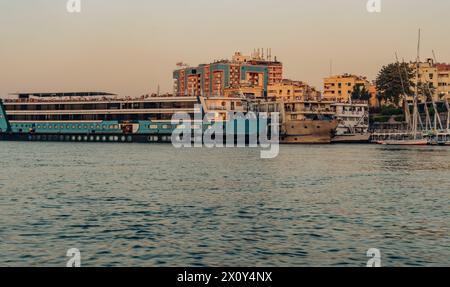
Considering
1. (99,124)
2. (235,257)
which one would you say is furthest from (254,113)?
(235,257)

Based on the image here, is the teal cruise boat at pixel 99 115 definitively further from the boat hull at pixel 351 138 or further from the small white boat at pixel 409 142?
the small white boat at pixel 409 142

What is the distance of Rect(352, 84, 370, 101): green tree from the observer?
184500mm

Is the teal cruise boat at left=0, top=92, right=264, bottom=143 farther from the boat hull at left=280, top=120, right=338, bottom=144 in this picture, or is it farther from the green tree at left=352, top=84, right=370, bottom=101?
the green tree at left=352, top=84, right=370, bottom=101

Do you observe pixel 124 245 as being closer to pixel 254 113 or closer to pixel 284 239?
pixel 284 239

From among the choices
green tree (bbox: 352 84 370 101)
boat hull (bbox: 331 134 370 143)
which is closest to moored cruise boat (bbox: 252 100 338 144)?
boat hull (bbox: 331 134 370 143)

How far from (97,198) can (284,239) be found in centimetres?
1731

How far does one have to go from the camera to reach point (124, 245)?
1008 inches

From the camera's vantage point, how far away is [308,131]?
14700 centimetres

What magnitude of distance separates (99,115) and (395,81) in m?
80.2

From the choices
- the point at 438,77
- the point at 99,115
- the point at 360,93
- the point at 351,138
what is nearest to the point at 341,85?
the point at 360,93

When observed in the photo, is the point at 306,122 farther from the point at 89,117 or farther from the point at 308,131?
the point at 89,117

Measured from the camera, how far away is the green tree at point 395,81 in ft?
543
